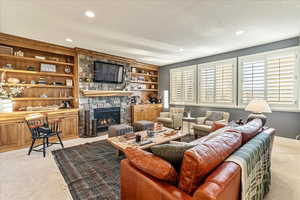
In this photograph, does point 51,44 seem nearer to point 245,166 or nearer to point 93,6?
point 93,6

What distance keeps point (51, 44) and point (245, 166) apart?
5202mm

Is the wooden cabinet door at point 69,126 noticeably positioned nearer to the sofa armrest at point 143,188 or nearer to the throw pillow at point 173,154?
the sofa armrest at point 143,188

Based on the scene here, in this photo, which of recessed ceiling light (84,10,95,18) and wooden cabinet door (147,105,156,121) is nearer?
recessed ceiling light (84,10,95,18)

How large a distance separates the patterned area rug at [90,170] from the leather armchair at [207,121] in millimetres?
2309

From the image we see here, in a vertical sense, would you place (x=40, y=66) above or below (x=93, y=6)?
below

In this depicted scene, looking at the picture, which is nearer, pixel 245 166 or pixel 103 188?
pixel 245 166

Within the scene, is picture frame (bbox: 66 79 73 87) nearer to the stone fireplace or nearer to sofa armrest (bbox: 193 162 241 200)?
the stone fireplace

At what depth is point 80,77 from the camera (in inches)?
183

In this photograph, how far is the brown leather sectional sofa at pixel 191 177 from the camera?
0.93 metres

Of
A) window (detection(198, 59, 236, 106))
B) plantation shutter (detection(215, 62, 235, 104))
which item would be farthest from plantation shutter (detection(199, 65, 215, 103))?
plantation shutter (detection(215, 62, 235, 104))

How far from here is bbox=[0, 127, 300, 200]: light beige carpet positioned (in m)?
1.90

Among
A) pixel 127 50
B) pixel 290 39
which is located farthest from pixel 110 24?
pixel 290 39

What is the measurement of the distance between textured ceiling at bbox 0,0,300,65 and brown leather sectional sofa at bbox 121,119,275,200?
2.29 m

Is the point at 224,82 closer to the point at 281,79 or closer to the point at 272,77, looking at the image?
the point at 272,77
